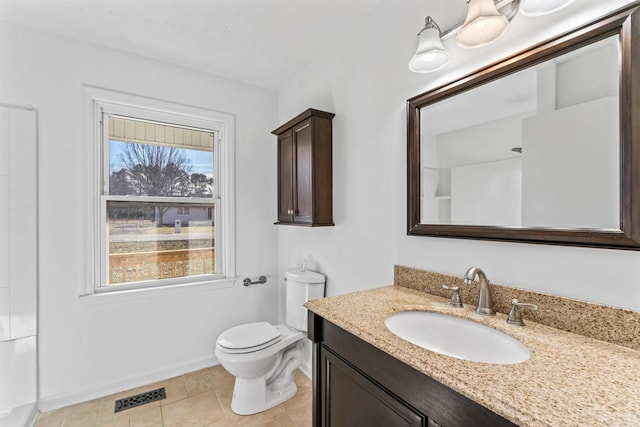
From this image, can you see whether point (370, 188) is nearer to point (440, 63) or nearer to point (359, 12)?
point (440, 63)

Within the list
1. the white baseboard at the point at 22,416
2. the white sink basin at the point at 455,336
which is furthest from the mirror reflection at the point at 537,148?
the white baseboard at the point at 22,416

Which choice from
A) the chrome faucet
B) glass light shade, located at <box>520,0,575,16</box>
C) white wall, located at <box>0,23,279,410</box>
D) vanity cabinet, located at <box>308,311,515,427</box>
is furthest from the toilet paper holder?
glass light shade, located at <box>520,0,575,16</box>

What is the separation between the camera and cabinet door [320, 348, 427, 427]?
88cm

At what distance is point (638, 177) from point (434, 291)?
0.78 meters

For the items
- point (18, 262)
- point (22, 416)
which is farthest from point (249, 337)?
point (18, 262)

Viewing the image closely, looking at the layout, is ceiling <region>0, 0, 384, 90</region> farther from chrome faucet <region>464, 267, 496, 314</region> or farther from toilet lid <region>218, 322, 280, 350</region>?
toilet lid <region>218, 322, 280, 350</region>

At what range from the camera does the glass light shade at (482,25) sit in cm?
100

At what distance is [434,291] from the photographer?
4.39 ft

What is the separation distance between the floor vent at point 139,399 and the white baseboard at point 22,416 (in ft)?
1.38

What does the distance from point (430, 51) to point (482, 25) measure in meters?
0.21

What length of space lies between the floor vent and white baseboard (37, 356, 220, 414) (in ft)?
0.39

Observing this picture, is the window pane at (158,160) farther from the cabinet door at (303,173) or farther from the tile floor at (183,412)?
the tile floor at (183,412)

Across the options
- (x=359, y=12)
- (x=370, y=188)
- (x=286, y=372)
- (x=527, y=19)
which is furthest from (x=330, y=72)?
(x=286, y=372)

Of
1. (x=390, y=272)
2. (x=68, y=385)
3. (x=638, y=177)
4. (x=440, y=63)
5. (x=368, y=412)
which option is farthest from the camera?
(x=68, y=385)
